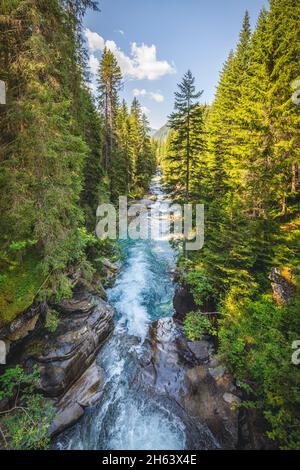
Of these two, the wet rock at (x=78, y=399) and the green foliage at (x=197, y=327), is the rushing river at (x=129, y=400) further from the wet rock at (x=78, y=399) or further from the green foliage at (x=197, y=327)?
the green foliage at (x=197, y=327)

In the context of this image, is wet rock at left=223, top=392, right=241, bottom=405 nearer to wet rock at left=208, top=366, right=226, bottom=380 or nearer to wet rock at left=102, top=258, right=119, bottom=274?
wet rock at left=208, top=366, right=226, bottom=380

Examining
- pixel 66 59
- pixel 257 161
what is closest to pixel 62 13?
pixel 66 59

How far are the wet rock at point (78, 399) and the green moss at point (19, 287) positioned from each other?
11.8ft

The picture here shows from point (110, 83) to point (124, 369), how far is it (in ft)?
89.9

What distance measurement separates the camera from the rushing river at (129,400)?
269 inches

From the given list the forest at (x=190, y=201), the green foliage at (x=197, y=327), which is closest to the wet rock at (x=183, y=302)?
the forest at (x=190, y=201)

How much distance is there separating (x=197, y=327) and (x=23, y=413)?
7.41m

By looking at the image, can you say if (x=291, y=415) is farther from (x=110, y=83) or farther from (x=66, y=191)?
(x=110, y=83)

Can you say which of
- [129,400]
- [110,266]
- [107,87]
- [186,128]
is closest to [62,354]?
[129,400]

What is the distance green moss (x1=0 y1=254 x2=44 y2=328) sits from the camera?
6.59 meters

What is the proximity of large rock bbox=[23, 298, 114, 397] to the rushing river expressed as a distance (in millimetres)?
1044

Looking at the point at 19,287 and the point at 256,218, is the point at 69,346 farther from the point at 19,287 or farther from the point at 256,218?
the point at 256,218

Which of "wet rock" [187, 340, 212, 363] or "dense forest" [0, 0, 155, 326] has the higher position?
"dense forest" [0, 0, 155, 326]

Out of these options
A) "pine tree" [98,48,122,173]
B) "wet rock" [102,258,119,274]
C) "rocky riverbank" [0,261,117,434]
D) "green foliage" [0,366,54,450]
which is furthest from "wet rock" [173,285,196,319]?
"pine tree" [98,48,122,173]
